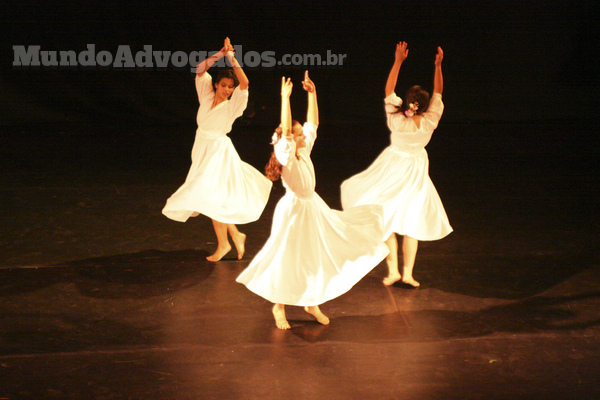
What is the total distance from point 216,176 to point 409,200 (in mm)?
1283

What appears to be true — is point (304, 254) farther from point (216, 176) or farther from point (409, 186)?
point (216, 176)

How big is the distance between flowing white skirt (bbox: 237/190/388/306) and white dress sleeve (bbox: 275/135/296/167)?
23cm

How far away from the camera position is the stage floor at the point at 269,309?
10.2 feet

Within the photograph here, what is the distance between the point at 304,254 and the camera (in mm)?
3498

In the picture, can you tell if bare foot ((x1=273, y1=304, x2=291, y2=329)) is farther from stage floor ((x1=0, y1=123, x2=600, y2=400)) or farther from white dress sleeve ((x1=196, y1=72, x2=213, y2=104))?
white dress sleeve ((x1=196, y1=72, x2=213, y2=104))

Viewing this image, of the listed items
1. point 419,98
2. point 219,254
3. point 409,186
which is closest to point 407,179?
point 409,186

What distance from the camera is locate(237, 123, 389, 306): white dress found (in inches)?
136

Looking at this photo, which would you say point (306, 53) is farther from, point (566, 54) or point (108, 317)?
point (108, 317)

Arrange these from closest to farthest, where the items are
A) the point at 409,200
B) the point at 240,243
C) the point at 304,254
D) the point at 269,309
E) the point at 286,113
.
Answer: the point at 286,113
the point at 304,254
the point at 269,309
the point at 409,200
the point at 240,243

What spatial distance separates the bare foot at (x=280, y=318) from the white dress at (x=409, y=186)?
83cm

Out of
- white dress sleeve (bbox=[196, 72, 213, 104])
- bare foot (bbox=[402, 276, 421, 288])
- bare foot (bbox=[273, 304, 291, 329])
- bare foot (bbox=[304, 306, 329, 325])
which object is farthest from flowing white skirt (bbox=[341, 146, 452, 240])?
white dress sleeve (bbox=[196, 72, 213, 104])

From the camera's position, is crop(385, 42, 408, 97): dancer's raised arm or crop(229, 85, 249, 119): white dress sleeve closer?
crop(385, 42, 408, 97): dancer's raised arm

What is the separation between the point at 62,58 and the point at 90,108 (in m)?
0.73

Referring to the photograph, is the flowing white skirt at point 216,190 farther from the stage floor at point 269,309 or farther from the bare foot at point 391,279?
the bare foot at point 391,279
